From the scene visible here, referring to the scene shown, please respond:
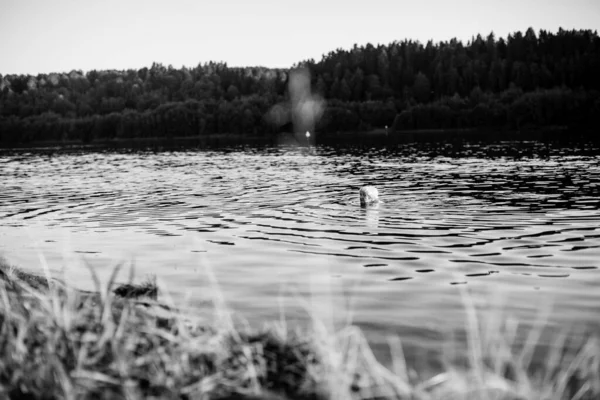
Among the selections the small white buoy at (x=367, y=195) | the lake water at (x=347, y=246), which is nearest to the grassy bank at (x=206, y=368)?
the lake water at (x=347, y=246)

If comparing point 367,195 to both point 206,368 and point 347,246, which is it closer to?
point 347,246

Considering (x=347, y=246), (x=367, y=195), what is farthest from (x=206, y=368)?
(x=367, y=195)

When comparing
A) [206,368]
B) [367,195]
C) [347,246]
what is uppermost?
[206,368]

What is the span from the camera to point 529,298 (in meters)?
11.6

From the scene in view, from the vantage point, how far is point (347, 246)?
17422 mm

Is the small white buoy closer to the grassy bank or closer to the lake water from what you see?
the lake water

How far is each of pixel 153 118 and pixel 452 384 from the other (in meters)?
192

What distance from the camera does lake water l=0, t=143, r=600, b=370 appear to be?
37.7 ft

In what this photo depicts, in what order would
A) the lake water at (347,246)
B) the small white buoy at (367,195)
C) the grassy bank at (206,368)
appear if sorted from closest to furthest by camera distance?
1. the grassy bank at (206,368)
2. the lake water at (347,246)
3. the small white buoy at (367,195)

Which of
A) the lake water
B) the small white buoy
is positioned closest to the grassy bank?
the lake water

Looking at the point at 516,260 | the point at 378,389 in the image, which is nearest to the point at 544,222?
the point at 516,260

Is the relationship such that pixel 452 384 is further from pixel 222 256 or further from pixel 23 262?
pixel 23 262

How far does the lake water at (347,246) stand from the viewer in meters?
11.5

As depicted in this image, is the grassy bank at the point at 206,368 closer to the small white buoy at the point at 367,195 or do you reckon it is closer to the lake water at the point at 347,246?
the lake water at the point at 347,246
